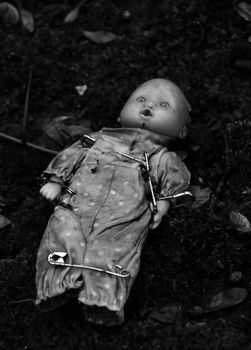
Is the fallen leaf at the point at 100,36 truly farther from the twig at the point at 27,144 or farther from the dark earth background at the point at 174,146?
the twig at the point at 27,144

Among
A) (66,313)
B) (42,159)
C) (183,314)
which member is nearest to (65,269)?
(66,313)

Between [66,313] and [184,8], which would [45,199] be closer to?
[66,313]

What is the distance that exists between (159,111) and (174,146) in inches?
19.5

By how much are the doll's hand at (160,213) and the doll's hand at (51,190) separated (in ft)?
2.58

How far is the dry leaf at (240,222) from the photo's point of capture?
4375 millimetres

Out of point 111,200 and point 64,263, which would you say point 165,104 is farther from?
point 64,263

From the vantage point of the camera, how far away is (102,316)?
385 centimetres

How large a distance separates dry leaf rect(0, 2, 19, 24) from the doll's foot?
377 cm

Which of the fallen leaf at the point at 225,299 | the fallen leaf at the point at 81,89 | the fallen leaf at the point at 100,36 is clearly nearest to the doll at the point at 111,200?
the fallen leaf at the point at 225,299

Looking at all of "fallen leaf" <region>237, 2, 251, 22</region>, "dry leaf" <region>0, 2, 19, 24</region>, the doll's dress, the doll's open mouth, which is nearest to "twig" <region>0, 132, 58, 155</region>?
the doll's dress

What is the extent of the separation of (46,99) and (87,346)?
2.76m

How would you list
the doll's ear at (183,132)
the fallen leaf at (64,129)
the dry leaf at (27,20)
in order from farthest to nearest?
the dry leaf at (27,20)
the fallen leaf at (64,129)
the doll's ear at (183,132)

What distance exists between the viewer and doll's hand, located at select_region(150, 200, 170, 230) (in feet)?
14.1

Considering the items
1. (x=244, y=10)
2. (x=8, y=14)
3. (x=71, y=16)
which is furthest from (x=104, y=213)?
(x=8, y=14)
